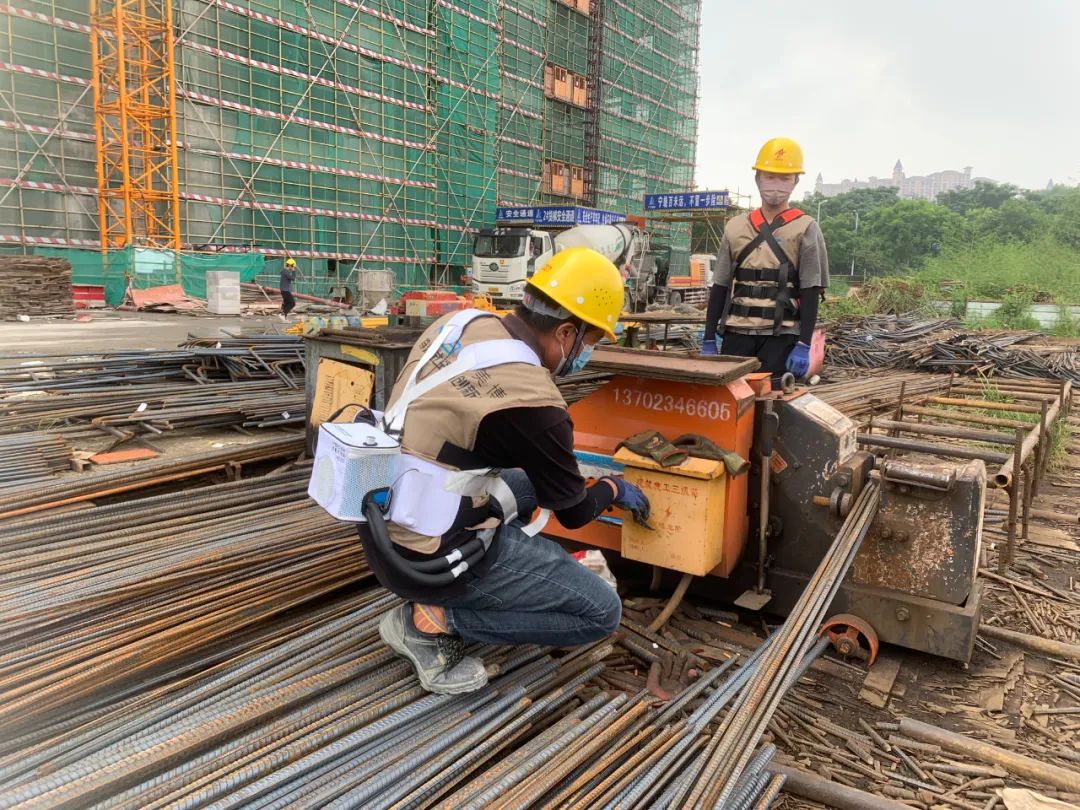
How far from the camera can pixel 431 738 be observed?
94.9 inches

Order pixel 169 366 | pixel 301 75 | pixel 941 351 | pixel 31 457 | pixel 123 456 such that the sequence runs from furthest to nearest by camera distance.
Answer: pixel 301 75 < pixel 941 351 < pixel 169 366 < pixel 123 456 < pixel 31 457

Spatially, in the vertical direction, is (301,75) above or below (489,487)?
above

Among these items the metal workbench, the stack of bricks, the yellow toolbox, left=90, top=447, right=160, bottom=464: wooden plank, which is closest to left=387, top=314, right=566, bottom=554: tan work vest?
the yellow toolbox

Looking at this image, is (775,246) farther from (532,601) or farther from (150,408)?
(150,408)

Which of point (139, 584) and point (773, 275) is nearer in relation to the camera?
point (139, 584)

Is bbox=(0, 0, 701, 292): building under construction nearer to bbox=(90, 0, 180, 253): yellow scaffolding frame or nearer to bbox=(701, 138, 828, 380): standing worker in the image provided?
bbox=(90, 0, 180, 253): yellow scaffolding frame

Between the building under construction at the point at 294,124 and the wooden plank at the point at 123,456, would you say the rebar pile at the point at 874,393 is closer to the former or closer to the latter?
the wooden plank at the point at 123,456

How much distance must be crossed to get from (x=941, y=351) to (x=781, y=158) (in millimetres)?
8993

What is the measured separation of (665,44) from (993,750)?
1956 inches

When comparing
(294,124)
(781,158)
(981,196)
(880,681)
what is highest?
(981,196)

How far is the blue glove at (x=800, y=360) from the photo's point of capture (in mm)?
4578

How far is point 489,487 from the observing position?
2604mm

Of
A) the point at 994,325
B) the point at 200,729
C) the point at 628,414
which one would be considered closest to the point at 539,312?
the point at 628,414

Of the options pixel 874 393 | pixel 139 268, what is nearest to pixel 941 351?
pixel 874 393
